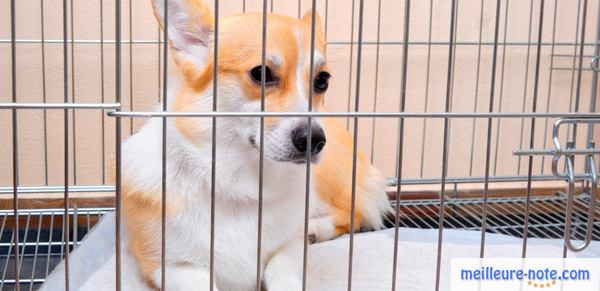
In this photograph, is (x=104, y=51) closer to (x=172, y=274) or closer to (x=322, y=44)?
(x=322, y=44)

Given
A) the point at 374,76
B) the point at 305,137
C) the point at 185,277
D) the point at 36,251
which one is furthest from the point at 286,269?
the point at 374,76

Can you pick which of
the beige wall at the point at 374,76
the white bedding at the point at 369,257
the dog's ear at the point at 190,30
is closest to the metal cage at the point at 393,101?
the beige wall at the point at 374,76

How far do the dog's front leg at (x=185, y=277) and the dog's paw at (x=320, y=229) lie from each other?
0.46 m

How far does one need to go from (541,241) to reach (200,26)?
970 millimetres

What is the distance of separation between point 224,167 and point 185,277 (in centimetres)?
23

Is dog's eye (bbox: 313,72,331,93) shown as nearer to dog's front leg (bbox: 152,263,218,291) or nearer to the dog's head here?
the dog's head

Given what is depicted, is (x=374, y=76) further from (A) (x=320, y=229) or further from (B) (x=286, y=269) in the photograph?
(B) (x=286, y=269)

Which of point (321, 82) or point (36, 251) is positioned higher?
point (321, 82)

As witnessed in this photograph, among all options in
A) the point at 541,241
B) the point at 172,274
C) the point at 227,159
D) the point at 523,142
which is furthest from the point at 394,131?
the point at 172,274

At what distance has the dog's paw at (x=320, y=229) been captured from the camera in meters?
1.63

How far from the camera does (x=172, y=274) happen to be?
3.92ft

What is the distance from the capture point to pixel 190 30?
49.8 inches

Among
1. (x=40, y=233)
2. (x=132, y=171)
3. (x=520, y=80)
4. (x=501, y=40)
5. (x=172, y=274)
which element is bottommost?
(x=40, y=233)

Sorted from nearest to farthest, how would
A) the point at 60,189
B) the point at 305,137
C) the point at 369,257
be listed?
the point at 305,137, the point at 369,257, the point at 60,189
